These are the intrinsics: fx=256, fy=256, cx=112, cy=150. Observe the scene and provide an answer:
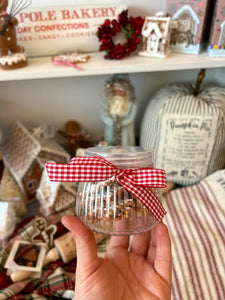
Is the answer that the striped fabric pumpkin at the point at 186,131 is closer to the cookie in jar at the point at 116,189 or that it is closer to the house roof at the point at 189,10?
the house roof at the point at 189,10

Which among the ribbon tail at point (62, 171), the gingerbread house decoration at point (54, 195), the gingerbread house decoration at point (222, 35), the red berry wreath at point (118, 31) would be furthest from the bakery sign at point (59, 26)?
the ribbon tail at point (62, 171)

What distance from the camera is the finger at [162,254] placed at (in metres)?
0.59

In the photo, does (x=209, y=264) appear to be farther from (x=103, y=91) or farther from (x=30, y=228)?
(x=103, y=91)

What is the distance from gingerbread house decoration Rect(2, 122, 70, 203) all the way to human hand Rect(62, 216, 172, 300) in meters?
0.45

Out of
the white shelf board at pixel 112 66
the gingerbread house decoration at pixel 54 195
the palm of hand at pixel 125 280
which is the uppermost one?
the white shelf board at pixel 112 66

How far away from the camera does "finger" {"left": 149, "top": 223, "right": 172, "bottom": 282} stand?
0.59 m

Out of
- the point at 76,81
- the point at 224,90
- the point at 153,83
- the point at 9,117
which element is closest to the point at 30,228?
the point at 9,117

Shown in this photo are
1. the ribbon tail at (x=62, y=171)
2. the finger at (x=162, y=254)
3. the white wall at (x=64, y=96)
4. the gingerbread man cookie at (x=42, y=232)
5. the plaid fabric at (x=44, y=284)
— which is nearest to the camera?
the ribbon tail at (x=62, y=171)

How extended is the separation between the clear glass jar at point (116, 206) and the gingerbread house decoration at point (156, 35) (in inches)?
18.0

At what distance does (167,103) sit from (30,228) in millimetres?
672

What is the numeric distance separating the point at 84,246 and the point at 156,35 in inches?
26.2

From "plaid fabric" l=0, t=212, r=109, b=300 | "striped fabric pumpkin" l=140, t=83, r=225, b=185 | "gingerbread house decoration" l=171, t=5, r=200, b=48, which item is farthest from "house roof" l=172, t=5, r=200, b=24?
"plaid fabric" l=0, t=212, r=109, b=300

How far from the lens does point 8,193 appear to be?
965 millimetres

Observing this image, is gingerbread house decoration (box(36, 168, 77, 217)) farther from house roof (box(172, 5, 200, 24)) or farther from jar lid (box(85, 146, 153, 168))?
house roof (box(172, 5, 200, 24))
